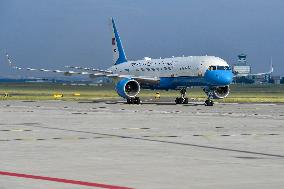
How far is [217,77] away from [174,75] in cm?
577

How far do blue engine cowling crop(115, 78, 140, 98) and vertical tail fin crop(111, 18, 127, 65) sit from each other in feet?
35.4

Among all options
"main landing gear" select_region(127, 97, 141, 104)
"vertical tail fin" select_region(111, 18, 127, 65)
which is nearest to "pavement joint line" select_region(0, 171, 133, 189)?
"main landing gear" select_region(127, 97, 141, 104)

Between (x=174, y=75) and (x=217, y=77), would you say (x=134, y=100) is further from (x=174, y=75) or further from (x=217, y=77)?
(x=217, y=77)

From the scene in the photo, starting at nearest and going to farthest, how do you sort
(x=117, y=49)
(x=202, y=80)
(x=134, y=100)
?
(x=202, y=80) < (x=134, y=100) < (x=117, y=49)

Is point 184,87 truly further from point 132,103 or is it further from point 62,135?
point 62,135

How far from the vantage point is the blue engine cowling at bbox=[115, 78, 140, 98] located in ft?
233

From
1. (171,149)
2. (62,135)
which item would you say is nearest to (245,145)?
(171,149)

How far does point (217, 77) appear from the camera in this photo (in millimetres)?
66625

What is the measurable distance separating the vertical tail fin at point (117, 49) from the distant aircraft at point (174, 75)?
73.5 inches

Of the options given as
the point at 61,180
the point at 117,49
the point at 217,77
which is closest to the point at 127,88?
the point at 217,77

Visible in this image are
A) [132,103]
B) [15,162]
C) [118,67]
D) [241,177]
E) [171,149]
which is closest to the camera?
[241,177]

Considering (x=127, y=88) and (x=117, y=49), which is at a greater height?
(x=117, y=49)

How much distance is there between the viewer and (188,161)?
17.8 m

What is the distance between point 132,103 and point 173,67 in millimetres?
5256
